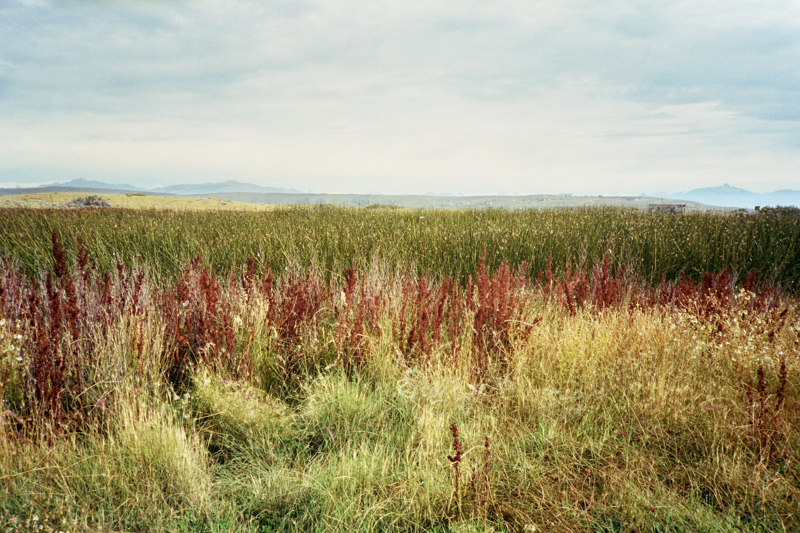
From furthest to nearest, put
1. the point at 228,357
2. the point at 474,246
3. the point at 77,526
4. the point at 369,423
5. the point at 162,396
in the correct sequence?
the point at 474,246
the point at 228,357
the point at 162,396
the point at 369,423
the point at 77,526

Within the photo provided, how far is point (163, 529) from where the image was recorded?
1.86 metres

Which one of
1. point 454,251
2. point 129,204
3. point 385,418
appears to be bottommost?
point 385,418

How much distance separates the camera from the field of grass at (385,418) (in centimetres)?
197

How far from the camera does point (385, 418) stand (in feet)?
8.93

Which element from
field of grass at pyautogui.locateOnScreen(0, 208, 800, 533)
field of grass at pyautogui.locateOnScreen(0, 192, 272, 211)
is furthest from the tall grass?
field of grass at pyautogui.locateOnScreen(0, 192, 272, 211)

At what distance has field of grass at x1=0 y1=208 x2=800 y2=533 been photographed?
6.47ft

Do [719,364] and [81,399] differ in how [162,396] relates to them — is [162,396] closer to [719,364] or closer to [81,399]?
[81,399]

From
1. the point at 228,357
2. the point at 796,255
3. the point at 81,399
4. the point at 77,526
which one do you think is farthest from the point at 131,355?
the point at 796,255

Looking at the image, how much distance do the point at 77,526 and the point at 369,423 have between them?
4.70 feet

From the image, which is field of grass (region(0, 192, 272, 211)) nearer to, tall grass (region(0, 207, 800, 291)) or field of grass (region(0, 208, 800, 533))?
tall grass (region(0, 207, 800, 291))

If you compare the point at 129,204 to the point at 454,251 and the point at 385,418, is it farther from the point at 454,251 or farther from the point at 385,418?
the point at 385,418

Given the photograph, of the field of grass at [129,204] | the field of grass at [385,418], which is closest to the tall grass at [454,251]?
the field of grass at [385,418]

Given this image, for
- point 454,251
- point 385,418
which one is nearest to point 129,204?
point 454,251

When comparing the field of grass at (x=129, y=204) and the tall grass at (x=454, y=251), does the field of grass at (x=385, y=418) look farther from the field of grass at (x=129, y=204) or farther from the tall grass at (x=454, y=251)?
the field of grass at (x=129, y=204)
